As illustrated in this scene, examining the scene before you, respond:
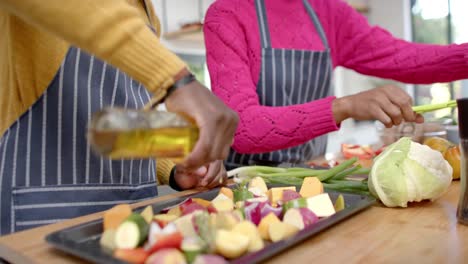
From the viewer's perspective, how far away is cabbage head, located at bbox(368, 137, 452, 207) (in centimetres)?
82

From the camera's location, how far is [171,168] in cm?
115

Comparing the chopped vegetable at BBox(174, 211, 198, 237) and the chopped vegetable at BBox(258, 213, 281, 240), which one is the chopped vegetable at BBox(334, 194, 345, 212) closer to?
the chopped vegetable at BBox(258, 213, 281, 240)

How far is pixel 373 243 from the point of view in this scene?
0.65 m

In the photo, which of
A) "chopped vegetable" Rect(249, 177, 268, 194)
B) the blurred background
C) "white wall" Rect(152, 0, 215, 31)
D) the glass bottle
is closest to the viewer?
the glass bottle

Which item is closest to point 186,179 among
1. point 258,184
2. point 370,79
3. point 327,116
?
point 258,184

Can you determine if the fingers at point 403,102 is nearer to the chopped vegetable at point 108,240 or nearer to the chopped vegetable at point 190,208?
the chopped vegetable at point 190,208

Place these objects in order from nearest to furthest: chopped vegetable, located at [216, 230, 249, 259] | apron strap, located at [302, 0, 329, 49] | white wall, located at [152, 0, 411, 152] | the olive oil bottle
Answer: the olive oil bottle, chopped vegetable, located at [216, 230, 249, 259], apron strap, located at [302, 0, 329, 49], white wall, located at [152, 0, 411, 152]

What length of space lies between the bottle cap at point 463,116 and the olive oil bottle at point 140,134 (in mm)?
402

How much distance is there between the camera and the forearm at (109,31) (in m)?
0.55

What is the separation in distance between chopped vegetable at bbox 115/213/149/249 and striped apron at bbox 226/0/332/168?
86cm

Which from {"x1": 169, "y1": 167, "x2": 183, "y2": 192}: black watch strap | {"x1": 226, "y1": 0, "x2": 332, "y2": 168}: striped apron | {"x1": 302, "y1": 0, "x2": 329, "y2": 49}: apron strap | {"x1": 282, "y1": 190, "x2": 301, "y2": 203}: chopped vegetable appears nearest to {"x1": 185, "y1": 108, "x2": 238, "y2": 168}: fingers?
{"x1": 282, "y1": 190, "x2": 301, "y2": 203}: chopped vegetable

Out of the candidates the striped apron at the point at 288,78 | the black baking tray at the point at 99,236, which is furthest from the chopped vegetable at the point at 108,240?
the striped apron at the point at 288,78

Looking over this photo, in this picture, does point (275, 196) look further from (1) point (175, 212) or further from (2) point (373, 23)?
(2) point (373, 23)

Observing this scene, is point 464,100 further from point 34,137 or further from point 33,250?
point 34,137
